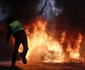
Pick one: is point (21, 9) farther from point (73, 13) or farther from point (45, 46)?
point (73, 13)

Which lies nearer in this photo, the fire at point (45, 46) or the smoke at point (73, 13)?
the fire at point (45, 46)

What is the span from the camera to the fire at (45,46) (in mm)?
16734

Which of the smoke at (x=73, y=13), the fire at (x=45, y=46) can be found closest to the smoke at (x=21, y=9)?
the fire at (x=45, y=46)

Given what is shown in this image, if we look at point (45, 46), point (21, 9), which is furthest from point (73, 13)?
point (21, 9)

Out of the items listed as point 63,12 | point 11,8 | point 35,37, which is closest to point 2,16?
point 11,8

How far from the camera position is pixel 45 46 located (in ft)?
56.0

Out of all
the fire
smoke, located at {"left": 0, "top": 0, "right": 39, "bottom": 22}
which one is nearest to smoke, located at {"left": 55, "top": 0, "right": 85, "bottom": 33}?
the fire

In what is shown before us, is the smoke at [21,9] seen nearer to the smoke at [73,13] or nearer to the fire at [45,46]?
the fire at [45,46]

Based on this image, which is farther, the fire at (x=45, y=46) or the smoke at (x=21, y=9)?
the smoke at (x=21, y=9)

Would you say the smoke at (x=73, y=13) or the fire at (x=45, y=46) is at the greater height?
the smoke at (x=73, y=13)

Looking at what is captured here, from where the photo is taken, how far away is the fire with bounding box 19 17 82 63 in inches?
659

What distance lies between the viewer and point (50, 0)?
17.5 meters

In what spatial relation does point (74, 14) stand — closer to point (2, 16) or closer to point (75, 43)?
point (75, 43)

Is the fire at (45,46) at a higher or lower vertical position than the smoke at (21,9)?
lower
